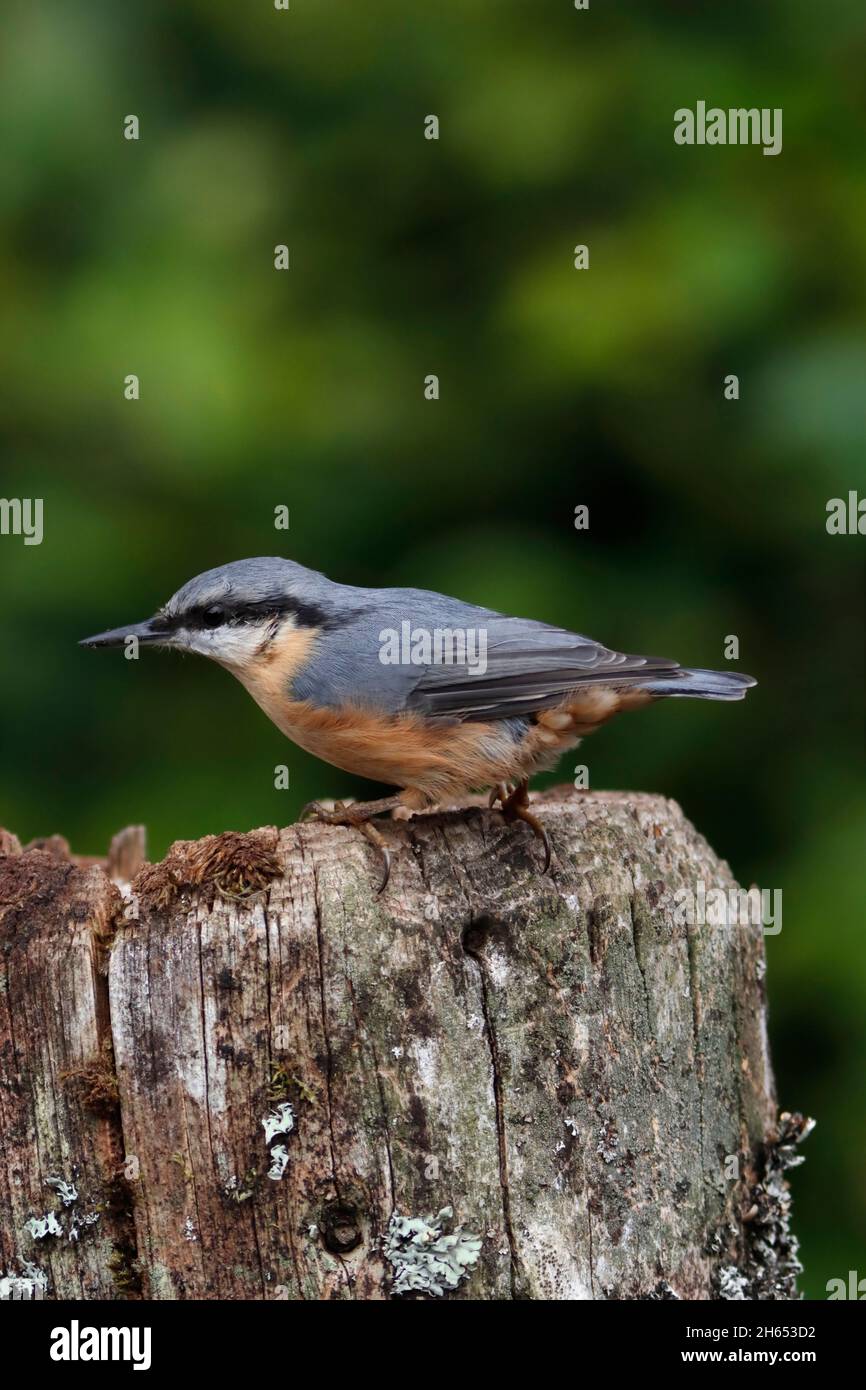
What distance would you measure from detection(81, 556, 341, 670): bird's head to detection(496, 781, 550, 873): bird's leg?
74 centimetres

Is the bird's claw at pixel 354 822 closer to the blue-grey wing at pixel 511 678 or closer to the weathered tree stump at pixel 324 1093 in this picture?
the weathered tree stump at pixel 324 1093

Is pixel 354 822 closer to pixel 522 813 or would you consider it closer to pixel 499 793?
pixel 522 813

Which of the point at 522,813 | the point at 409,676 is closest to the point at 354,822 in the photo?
the point at 522,813

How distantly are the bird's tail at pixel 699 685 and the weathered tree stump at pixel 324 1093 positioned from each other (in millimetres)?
947

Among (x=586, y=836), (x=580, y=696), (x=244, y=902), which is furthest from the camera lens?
(x=580, y=696)

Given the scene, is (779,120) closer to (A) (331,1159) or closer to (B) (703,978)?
(B) (703,978)

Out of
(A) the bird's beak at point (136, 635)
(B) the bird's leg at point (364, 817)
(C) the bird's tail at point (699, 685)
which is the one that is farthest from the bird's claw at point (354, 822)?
(C) the bird's tail at point (699, 685)

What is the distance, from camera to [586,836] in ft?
10.6

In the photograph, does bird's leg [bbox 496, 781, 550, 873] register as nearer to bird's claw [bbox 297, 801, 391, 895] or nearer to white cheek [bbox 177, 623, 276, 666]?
bird's claw [bbox 297, 801, 391, 895]

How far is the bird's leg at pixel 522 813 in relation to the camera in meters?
3.20

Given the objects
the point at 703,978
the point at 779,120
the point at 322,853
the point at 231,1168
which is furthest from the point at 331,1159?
the point at 779,120

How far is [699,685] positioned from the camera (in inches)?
148

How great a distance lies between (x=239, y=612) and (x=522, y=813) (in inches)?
38.7
